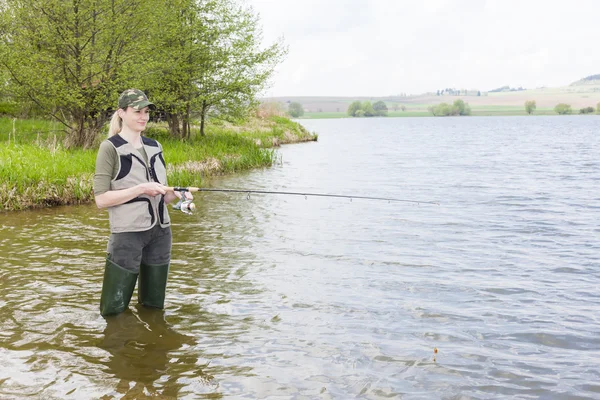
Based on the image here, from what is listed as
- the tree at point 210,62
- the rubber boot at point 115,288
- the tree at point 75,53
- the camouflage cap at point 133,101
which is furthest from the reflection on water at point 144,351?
the tree at point 210,62

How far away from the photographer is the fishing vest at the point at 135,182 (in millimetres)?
5816

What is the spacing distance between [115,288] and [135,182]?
122cm

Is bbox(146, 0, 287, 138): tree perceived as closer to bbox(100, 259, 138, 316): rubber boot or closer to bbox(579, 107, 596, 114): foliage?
bbox(100, 259, 138, 316): rubber boot

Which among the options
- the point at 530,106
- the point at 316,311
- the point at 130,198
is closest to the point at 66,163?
the point at 316,311

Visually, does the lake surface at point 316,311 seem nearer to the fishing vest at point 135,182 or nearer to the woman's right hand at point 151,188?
the fishing vest at point 135,182

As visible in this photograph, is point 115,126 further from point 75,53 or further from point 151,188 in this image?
point 75,53

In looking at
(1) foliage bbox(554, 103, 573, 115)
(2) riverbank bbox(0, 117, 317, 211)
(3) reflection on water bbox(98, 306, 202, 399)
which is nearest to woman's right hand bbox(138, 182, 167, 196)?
(3) reflection on water bbox(98, 306, 202, 399)

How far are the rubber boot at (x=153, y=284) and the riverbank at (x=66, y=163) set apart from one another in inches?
331

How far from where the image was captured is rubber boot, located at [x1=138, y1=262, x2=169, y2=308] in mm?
6555

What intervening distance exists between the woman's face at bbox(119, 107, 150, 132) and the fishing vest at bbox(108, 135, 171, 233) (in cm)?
16

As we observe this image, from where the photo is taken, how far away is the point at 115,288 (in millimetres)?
6266

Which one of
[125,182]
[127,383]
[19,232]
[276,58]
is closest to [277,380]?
[127,383]

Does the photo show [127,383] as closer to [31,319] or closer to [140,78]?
[31,319]

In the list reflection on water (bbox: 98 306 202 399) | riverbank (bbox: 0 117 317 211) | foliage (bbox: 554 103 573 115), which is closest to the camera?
reflection on water (bbox: 98 306 202 399)
